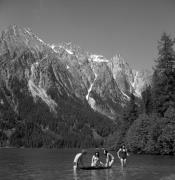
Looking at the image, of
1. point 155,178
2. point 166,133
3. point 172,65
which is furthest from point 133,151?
point 155,178

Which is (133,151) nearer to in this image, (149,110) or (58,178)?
(149,110)

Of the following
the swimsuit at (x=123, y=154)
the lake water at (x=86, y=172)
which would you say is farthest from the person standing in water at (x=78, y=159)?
the swimsuit at (x=123, y=154)

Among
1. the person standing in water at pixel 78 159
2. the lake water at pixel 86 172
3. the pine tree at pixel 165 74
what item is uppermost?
the pine tree at pixel 165 74

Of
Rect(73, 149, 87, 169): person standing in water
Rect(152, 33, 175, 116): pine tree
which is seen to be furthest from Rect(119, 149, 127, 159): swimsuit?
Rect(152, 33, 175, 116): pine tree

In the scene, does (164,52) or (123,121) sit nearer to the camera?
(164,52)

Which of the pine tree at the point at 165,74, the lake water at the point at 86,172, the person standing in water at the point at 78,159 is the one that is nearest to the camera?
the lake water at the point at 86,172

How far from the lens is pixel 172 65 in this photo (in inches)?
4171

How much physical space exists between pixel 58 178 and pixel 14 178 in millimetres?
5121

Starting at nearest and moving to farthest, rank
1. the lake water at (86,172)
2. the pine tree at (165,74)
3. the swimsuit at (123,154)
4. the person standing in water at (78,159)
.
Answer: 1. the lake water at (86,172)
2. the person standing in water at (78,159)
3. the swimsuit at (123,154)
4. the pine tree at (165,74)

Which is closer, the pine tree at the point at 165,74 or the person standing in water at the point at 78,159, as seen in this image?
the person standing in water at the point at 78,159

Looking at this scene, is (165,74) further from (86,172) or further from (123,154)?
(86,172)

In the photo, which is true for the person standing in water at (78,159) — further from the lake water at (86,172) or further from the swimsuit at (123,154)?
the swimsuit at (123,154)

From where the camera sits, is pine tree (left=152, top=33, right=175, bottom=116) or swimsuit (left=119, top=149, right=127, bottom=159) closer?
swimsuit (left=119, top=149, right=127, bottom=159)

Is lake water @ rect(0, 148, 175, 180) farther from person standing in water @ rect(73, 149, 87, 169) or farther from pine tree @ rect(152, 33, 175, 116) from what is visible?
pine tree @ rect(152, 33, 175, 116)
